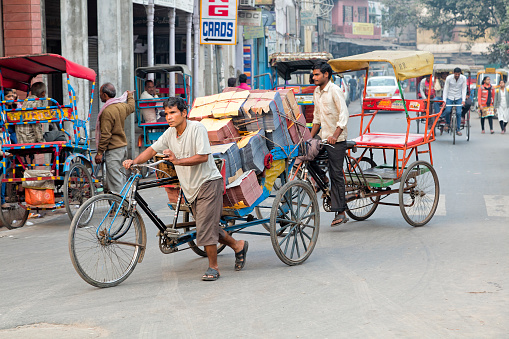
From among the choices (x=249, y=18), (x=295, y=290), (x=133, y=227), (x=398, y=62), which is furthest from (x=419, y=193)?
(x=249, y=18)

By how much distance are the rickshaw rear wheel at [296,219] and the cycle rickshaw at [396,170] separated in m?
1.16

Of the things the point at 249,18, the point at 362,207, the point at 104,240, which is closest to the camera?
the point at 104,240

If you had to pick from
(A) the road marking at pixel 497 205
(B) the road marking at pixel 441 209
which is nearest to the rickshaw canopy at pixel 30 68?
(B) the road marking at pixel 441 209

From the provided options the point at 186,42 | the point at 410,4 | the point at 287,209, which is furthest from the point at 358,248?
the point at 410,4

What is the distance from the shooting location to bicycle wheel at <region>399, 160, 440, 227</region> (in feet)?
28.0

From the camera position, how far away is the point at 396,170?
28.6 feet

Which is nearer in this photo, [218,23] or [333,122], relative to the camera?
[333,122]

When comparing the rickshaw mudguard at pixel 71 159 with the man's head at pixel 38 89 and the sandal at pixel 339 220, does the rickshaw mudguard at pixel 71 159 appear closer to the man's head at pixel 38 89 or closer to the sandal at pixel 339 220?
the man's head at pixel 38 89

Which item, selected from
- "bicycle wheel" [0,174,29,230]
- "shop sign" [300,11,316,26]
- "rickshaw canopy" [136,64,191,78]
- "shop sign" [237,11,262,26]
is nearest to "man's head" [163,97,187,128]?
"bicycle wheel" [0,174,29,230]

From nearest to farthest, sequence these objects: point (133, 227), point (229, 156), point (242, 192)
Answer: point (133, 227)
point (242, 192)
point (229, 156)

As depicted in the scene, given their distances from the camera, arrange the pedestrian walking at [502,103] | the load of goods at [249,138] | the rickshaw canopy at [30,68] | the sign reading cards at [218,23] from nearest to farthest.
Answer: the load of goods at [249,138] < the rickshaw canopy at [30,68] < the sign reading cards at [218,23] < the pedestrian walking at [502,103]

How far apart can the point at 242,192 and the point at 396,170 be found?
3.21 m

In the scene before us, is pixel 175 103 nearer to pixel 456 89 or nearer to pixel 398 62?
pixel 398 62

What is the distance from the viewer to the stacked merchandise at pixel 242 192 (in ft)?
20.2
